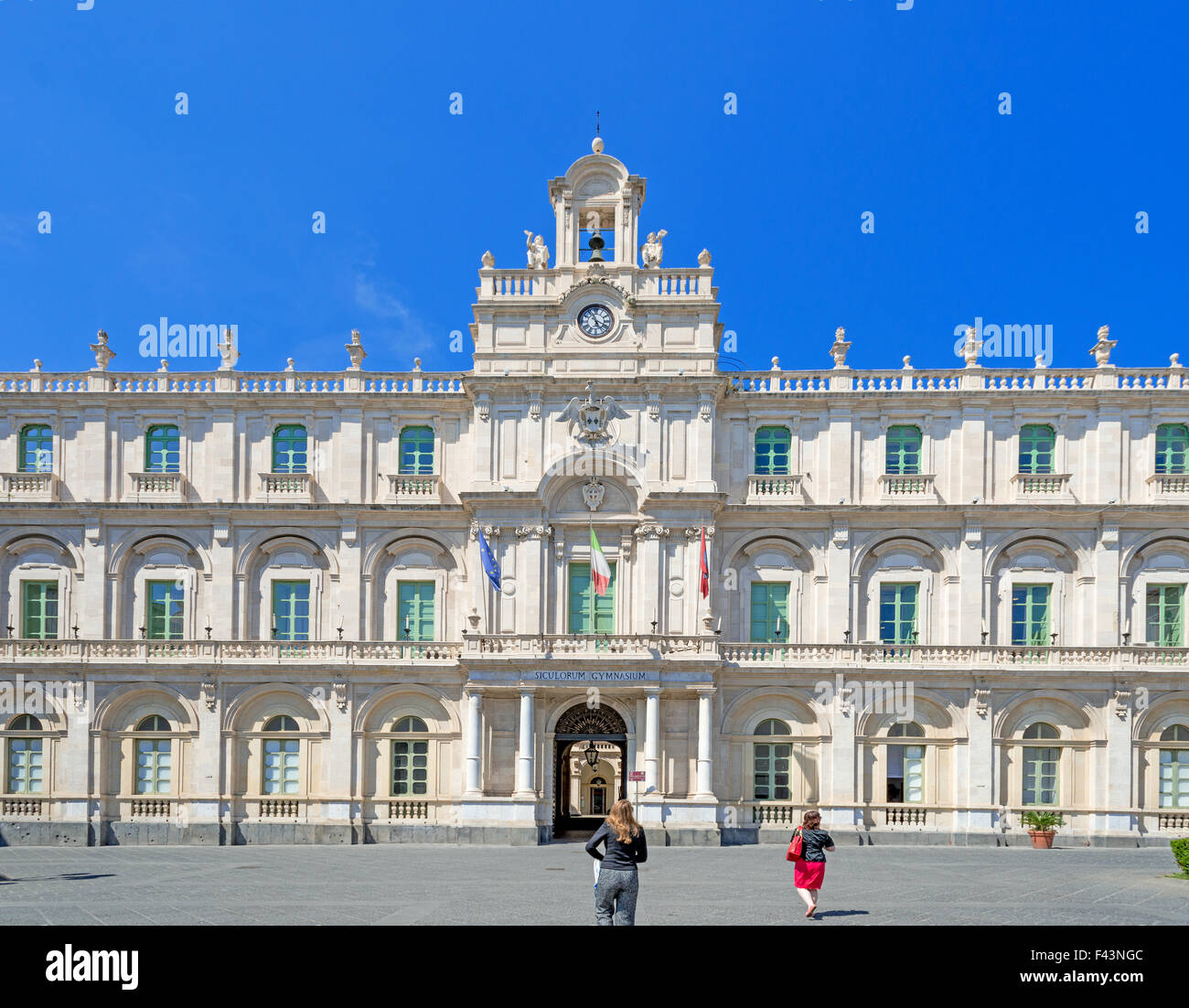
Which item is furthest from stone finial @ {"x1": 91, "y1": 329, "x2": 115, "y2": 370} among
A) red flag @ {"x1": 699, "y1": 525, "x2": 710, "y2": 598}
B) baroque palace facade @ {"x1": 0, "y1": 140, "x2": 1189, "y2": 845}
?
red flag @ {"x1": 699, "y1": 525, "x2": 710, "y2": 598}

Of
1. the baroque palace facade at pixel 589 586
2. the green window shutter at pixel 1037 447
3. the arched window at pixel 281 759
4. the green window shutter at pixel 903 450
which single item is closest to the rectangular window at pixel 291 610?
the baroque palace facade at pixel 589 586

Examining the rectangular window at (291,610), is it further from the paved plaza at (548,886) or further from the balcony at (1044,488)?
the balcony at (1044,488)

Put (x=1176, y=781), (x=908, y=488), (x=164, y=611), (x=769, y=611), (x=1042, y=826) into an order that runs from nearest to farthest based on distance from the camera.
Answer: (x=1042, y=826)
(x=1176, y=781)
(x=908, y=488)
(x=769, y=611)
(x=164, y=611)

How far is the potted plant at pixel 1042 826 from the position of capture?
36.1 metres

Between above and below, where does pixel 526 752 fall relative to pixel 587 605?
below

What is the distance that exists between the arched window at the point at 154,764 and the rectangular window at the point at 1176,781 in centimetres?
3444

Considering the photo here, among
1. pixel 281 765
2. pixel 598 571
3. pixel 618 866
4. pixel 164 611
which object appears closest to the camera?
pixel 618 866

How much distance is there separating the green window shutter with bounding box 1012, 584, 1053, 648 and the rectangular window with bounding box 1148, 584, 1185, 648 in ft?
11.6

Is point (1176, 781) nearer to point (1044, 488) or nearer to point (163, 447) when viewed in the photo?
point (1044, 488)

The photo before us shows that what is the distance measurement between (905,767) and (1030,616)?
6978 millimetres

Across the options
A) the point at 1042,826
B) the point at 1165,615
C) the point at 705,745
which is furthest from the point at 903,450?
the point at 1042,826

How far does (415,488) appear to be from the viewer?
40.2 m

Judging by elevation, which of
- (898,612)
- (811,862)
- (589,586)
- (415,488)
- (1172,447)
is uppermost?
(1172,447)
